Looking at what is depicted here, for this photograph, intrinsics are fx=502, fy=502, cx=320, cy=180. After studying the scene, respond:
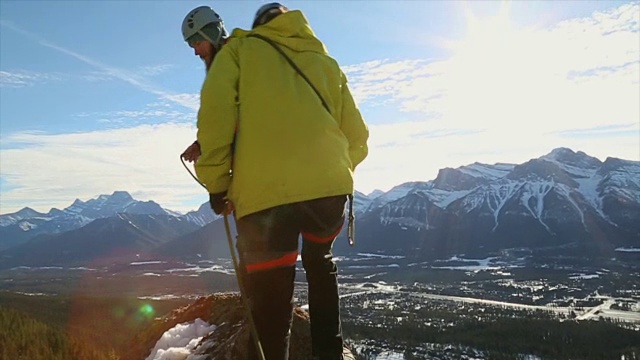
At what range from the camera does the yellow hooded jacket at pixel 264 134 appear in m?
3.13

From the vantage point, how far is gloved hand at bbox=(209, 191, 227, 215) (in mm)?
3332

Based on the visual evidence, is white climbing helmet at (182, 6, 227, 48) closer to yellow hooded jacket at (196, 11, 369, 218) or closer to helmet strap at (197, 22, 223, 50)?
helmet strap at (197, 22, 223, 50)

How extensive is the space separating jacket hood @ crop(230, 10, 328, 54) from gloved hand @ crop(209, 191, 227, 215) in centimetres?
110

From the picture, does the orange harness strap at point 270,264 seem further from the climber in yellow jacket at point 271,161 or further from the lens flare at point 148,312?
the lens flare at point 148,312

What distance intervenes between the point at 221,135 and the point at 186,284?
154036 mm

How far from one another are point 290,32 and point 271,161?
40.3 inches

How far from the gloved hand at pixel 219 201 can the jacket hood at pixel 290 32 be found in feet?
3.62

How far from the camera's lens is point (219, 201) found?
3.33 m

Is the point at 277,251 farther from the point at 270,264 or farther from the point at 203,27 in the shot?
the point at 203,27

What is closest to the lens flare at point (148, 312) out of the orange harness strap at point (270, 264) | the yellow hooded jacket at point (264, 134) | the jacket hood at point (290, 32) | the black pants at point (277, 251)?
the black pants at point (277, 251)

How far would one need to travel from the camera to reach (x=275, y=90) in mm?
3234

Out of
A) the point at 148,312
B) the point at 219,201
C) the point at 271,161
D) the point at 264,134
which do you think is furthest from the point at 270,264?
the point at 148,312

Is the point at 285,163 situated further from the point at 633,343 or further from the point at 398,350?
the point at 633,343

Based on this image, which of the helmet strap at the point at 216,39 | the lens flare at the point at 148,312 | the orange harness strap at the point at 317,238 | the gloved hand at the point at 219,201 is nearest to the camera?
the gloved hand at the point at 219,201
